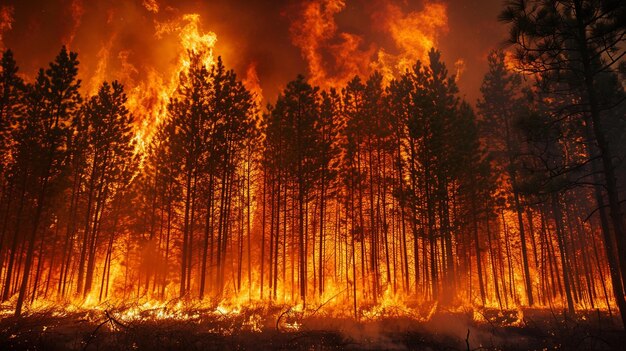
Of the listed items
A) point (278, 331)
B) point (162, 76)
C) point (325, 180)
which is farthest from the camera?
point (162, 76)

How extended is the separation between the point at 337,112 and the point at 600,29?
678 inches

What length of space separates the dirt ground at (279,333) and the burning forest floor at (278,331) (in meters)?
0.03

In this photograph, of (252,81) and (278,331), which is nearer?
(278,331)

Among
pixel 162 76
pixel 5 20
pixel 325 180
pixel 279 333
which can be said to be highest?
pixel 5 20

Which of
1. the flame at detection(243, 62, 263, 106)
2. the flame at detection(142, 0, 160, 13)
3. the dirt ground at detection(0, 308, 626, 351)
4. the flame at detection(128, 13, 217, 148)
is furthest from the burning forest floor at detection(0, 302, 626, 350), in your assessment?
the flame at detection(142, 0, 160, 13)

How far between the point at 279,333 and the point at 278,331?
19cm

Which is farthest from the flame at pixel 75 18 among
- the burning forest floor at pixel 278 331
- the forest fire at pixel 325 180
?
the burning forest floor at pixel 278 331

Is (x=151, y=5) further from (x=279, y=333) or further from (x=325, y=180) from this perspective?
(x=279, y=333)

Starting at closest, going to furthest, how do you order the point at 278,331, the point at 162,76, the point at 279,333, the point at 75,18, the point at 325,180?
the point at 279,333, the point at 278,331, the point at 325,180, the point at 162,76, the point at 75,18

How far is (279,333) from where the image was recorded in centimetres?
1377

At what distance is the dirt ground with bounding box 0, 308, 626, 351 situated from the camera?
10.9 metres

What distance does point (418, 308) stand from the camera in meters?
19.5

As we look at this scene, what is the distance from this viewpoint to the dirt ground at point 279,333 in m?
10.9

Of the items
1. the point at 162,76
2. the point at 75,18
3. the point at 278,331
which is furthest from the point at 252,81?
the point at 278,331
